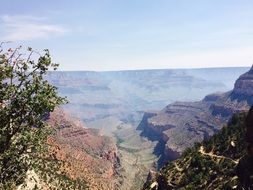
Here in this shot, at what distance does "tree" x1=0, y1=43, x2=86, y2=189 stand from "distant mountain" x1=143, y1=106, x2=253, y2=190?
151ft

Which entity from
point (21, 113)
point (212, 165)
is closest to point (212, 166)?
point (212, 165)

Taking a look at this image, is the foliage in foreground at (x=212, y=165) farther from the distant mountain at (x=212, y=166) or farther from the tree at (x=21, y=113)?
the tree at (x=21, y=113)

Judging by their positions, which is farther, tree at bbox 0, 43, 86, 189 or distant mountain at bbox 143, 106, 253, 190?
distant mountain at bbox 143, 106, 253, 190

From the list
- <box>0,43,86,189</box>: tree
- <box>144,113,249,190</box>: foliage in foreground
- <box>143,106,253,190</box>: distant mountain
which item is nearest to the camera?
<box>0,43,86,189</box>: tree

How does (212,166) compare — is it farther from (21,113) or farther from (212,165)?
(21,113)

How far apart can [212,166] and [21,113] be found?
67059mm

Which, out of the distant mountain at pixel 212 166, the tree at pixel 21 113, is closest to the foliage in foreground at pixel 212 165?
the distant mountain at pixel 212 166

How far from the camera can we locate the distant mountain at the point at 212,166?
8175 cm

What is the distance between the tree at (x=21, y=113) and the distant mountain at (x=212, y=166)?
46.0 metres

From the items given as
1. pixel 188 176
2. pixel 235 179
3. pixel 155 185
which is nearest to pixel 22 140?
pixel 235 179

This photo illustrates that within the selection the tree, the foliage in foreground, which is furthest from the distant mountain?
the tree

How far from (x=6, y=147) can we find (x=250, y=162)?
3988cm

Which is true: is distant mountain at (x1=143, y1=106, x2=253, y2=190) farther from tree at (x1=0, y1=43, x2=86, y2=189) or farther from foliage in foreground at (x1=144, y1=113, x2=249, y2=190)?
tree at (x1=0, y1=43, x2=86, y2=189)

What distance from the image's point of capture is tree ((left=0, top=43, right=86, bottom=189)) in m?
29.0
